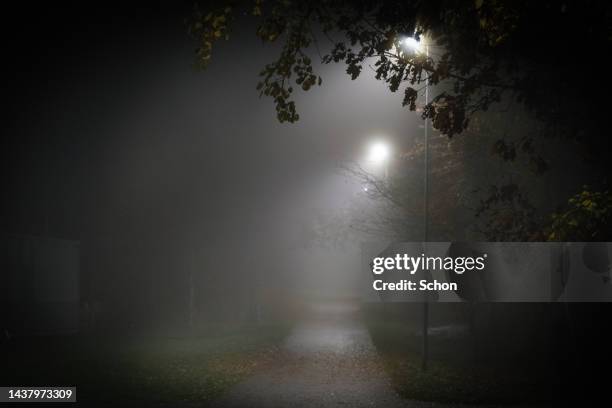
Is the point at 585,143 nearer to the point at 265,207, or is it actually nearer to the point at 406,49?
the point at 406,49

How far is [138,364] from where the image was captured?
45.2 feet

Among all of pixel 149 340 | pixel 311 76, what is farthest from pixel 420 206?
pixel 311 76

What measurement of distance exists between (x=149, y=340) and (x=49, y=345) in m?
3.43

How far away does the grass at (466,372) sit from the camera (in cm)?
1084

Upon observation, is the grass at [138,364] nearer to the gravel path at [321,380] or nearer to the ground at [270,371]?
the ground at [270,371]

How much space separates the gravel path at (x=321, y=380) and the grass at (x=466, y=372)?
476 mm

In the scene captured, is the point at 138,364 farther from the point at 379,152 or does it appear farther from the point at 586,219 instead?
the point at 379,152

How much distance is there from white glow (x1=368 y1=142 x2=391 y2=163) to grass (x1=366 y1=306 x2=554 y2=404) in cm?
748

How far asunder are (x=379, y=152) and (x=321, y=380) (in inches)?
513

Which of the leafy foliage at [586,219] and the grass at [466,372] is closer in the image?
the leafy foliage at [586,219]

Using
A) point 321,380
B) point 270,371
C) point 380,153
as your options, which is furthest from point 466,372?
point 380,153

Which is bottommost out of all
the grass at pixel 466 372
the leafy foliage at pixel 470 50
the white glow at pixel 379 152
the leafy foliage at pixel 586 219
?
the grass at pixel 466 372

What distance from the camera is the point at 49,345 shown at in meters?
16.2

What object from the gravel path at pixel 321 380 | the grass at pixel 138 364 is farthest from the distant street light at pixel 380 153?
the grass at pixel 138 364
